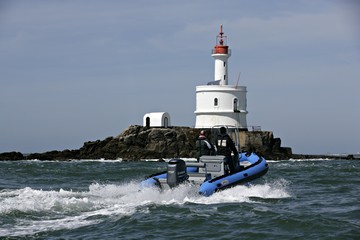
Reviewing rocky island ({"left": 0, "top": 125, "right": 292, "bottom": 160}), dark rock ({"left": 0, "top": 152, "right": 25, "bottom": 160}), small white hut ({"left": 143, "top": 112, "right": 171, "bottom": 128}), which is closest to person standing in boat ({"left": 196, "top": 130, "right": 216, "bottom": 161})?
rocky island ({"left": 0, "top": 125, "right": 292, "bottom": 160})

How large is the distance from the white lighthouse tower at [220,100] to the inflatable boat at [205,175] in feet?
91.2

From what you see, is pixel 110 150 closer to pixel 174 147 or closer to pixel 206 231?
pixel 174 147

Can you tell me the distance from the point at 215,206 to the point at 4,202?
161 inches

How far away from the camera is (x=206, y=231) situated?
9.42 m

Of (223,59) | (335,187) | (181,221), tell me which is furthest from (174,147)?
(181,221)

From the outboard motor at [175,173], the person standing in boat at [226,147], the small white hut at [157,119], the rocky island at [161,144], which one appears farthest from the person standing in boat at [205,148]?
the small white hut at [157,119]

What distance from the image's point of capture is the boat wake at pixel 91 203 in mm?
10070

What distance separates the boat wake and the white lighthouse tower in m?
28.4

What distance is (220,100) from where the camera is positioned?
42.8 meters

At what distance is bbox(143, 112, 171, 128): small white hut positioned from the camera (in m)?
44.8

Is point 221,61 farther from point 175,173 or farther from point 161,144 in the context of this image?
point 175,173

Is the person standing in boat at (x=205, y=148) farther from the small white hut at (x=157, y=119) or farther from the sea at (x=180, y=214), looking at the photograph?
the small white hut at (x=157, y=119)

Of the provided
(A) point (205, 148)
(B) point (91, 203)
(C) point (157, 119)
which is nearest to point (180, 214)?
(B) point (91, 203)

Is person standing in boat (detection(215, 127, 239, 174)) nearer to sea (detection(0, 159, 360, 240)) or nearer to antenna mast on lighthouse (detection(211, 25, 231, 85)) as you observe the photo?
sea (detection(0, 159, 360, 240))
